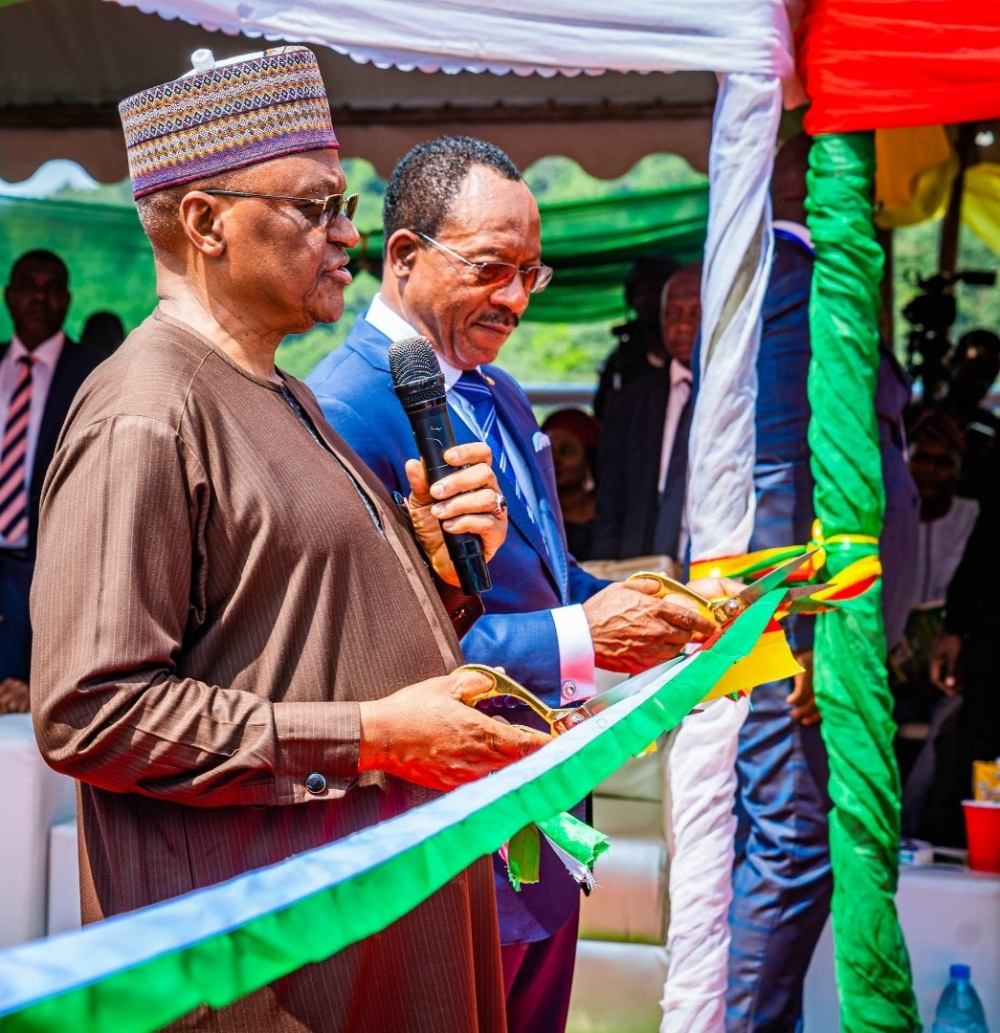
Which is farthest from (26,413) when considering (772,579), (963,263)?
(963,263)

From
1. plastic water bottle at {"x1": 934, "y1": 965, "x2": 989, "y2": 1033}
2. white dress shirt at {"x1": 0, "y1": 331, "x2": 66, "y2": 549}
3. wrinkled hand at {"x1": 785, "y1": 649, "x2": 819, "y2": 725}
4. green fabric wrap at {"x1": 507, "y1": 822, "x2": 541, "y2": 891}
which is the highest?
white dress shirt at {"x1": 0, "y1": 331, "x2": 66, "y2": 549}

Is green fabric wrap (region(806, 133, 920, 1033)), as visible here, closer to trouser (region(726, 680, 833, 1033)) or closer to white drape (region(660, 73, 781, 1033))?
white drape (region(660, 73, 781, 1033))

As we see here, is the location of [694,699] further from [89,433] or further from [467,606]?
[89,433]

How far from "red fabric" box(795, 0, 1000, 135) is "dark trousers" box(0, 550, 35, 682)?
4.05 metres

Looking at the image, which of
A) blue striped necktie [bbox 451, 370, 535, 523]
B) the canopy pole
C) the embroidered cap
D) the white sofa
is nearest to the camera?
the embroidered cap

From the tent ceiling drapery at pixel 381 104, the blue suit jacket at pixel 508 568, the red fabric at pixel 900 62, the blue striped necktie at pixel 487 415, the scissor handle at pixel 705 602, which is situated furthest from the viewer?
the tent ceiling drapery at pixel 381 104

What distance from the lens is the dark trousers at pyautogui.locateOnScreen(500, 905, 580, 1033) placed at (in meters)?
2.64

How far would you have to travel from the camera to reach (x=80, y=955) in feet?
3.43

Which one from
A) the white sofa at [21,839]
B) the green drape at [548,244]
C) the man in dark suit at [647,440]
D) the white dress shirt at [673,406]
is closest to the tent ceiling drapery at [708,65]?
the white sofa at [21,839]

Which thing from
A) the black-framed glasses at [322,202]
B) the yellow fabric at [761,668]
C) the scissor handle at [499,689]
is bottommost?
the yellow fabric at [761,668]

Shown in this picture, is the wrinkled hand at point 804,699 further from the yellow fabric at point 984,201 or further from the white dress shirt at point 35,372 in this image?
the yellow fabric at point 984,201

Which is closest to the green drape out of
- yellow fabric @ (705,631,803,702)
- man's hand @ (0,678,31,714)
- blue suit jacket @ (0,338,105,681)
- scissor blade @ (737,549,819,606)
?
blue suit jacket @ (0,338,105,681)

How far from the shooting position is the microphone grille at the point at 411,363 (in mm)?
2115

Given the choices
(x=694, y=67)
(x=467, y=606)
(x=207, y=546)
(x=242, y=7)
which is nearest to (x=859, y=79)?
(x=694, y=67)
